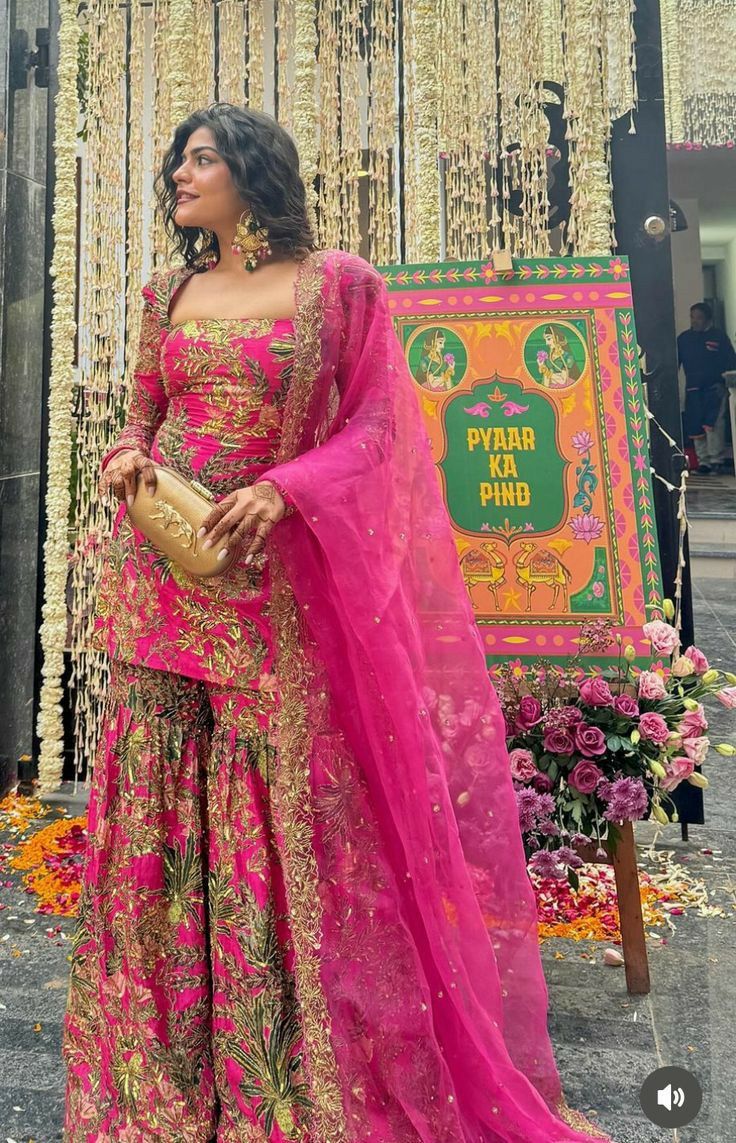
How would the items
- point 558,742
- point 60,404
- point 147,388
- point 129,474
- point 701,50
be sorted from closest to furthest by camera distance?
point 129,474 → point 147,388 → point 558,742 → point 60,404 → point 701,50

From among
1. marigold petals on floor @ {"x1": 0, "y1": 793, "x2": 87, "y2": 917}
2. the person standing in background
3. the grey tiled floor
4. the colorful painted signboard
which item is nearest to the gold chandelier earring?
the colorful painted signboard

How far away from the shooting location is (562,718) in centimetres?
178

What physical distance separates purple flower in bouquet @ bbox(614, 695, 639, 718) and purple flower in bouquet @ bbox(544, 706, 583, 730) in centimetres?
8

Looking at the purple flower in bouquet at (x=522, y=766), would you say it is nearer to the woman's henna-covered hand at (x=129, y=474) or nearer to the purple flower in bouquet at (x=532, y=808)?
the purple flower in bouquet at (x=532, y=808)

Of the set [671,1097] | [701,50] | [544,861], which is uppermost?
[701,50]

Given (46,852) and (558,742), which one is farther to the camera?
(46,852)

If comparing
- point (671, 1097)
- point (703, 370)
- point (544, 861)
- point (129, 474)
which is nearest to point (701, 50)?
point (544, 861)

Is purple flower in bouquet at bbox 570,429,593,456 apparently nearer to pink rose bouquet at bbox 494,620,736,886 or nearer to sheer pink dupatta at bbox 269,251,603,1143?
pink rose bouquet at bbox 494,620,736,886

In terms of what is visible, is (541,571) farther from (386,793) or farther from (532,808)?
(386,793)

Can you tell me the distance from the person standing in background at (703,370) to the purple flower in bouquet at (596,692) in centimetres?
814

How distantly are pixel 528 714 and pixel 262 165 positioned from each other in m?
1.12

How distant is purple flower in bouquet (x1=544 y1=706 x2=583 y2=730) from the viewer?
178 cm

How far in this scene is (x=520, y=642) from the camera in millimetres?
1936

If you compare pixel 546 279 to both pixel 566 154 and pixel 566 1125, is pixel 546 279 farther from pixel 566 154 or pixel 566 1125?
pixel 566 1125
